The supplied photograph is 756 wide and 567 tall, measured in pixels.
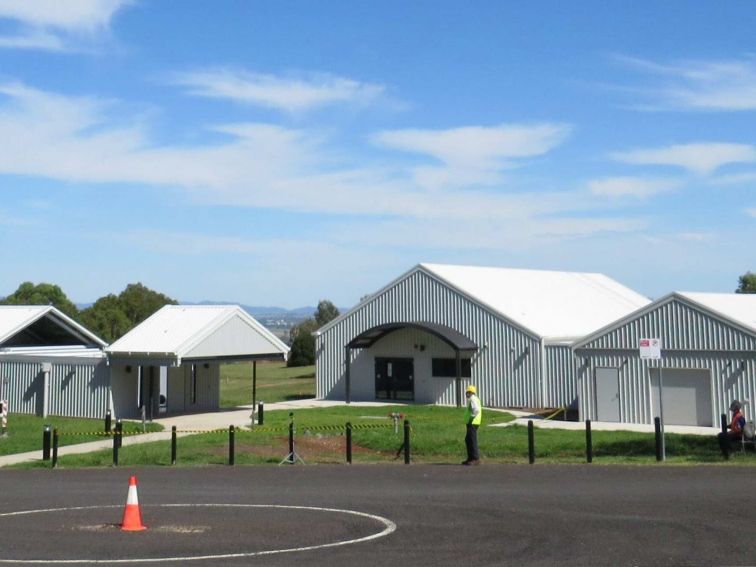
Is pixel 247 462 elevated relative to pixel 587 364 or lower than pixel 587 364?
lower

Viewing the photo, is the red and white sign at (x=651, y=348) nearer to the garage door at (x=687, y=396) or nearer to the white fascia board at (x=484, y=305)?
the garage door at (x=687, y=396)

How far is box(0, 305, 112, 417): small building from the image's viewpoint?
35.8 m

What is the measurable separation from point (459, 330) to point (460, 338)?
3.13 ft

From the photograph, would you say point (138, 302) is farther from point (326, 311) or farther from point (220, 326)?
point (220, 326)

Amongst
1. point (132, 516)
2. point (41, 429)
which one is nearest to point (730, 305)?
point (41, 429)

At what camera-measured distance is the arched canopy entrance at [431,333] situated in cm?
4188

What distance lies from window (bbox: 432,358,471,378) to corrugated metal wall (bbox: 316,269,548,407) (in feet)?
1.56

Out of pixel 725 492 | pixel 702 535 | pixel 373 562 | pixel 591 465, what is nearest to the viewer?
pixel 373 562

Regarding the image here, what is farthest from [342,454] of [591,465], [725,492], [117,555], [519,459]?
[117,555]

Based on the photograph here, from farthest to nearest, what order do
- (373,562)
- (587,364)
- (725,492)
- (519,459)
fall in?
(587,364)
(519,459)
(725,492)
(373,562)

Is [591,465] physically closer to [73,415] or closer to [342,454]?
[342,454]

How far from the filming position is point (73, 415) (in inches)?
1420

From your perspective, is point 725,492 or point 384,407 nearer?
point 725,492

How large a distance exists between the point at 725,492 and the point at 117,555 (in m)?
9.29
